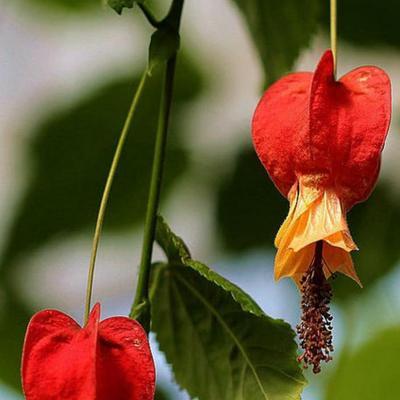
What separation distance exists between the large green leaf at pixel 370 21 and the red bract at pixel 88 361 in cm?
59

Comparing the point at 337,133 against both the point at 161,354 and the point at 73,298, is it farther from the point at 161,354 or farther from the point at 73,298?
the point at 73,298

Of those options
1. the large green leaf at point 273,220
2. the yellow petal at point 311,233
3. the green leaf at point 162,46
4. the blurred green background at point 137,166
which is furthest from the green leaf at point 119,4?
the large green leaf at point 273,220

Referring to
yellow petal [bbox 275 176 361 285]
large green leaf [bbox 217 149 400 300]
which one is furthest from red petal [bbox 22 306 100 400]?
large green leaf [bbox 217 149 400 300]

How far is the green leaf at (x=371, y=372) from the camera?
0.97m

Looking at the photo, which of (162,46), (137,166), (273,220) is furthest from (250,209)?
(162,46)

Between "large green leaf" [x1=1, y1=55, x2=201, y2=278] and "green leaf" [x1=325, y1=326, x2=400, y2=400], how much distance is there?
14.8 inches

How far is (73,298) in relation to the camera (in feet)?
4.52

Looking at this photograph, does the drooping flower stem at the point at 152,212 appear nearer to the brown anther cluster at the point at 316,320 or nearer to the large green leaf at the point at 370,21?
the brown anther cluster at the point at 316,320

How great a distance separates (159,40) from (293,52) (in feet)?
0.77

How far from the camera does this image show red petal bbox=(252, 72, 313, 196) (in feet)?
2.59

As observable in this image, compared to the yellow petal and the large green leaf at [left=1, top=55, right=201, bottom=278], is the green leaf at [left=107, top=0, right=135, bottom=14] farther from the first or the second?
the large green leaf at [left=1, top=55, right=201, bottom=278]

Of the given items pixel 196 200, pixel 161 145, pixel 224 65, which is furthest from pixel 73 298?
pixel 161 145

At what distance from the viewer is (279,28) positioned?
105cm

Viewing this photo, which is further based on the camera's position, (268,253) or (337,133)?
(268,253)
